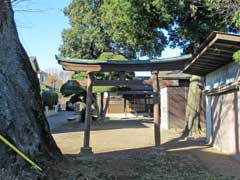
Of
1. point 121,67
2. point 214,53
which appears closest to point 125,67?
point 121,67

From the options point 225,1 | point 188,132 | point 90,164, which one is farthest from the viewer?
point 188,132

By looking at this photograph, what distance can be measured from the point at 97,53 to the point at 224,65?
72.6 ft

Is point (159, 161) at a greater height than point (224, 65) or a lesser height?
lesser

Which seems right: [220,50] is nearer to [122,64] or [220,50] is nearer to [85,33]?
[122,64]

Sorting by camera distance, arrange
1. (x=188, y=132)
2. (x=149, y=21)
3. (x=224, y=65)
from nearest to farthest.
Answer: (x=224, y=65) → (x=149, y=21) → (x=188, y=132)

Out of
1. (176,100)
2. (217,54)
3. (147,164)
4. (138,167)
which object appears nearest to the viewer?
(138,167)

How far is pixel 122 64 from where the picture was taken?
1119cm

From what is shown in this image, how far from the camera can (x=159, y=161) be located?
8.91m

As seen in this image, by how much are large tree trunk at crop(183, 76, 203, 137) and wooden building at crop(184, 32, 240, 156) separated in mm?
2486

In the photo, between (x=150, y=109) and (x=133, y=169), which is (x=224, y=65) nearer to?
(x=133, y=169)

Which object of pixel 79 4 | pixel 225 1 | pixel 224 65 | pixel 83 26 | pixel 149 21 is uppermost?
pixel 79 4

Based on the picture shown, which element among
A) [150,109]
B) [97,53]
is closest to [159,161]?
[97,53]

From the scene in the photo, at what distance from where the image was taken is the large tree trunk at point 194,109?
601 inches

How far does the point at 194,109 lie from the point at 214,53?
22.0ft
